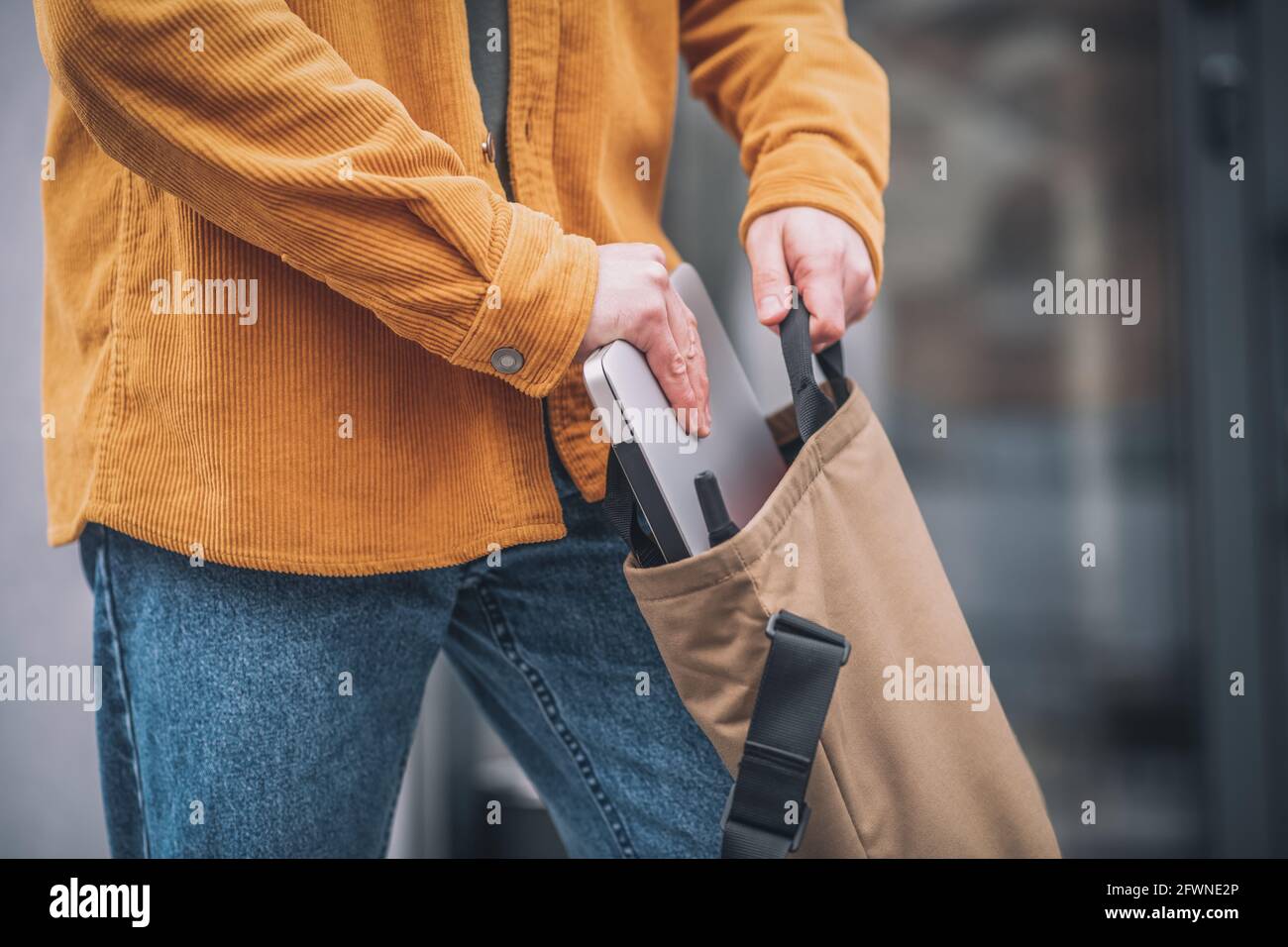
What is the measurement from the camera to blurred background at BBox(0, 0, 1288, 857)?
163 cm

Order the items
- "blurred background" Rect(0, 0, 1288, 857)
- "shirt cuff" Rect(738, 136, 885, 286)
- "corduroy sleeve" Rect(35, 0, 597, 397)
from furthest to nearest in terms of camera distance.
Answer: "blurred background" Rect(0, 0, 1288, 857) < "shirt cuff" Rect(738, 136, 885, 286) < "corduroy sleeve" Rect(35, 0, 597, 397)

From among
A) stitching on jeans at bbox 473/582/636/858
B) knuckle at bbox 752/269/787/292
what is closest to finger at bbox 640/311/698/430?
knuckle at bbox 752/269/787/292

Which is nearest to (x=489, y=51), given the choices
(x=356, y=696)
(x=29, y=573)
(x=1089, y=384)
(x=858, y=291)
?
(x=858, y=291)

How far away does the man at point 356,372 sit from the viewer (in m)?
0.52

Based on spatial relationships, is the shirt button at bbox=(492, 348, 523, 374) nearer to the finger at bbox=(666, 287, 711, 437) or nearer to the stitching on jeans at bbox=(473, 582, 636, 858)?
the finger at bbox=(666, 287, 711, 437)

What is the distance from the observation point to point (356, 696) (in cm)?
65

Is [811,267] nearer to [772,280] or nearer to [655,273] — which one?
[772,280]

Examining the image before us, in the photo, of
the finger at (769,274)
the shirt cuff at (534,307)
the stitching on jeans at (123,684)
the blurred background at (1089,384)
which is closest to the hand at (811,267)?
the finger at (769,274)

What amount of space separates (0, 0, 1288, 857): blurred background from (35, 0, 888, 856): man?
3.40ft

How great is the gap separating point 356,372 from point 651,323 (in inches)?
8.1

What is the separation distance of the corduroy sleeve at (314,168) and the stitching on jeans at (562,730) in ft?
0.82

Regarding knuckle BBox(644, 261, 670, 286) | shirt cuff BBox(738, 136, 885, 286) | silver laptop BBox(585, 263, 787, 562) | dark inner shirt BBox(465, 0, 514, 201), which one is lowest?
silver laptop BBox(585, 263, 787, 562)
